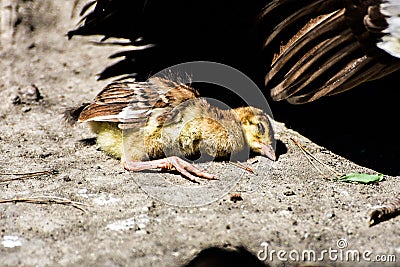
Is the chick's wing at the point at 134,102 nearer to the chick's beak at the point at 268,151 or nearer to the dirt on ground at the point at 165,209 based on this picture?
the dirt on ground at the point at 165,209

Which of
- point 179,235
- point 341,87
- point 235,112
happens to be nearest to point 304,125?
point 235,112

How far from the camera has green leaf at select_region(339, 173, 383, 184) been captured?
110 inches

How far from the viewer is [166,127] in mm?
3047

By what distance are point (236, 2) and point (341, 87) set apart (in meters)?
0.88

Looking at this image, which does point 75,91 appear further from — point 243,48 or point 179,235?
point 179,235

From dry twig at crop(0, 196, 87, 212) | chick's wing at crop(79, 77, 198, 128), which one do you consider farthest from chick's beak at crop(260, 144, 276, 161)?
dry twig at crop(0, 196, 87, 212)

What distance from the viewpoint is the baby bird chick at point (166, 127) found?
9.91 feet
